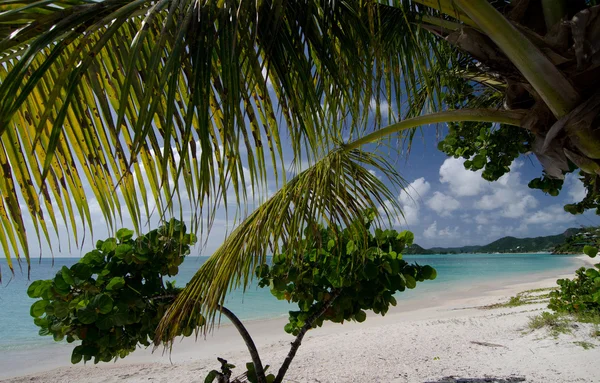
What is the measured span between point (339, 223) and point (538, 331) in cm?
528

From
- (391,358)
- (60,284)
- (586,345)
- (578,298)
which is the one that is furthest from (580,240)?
(391,358)

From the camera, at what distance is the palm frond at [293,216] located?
1932 mm

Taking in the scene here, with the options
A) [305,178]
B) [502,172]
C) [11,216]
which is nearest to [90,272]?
[305,178]

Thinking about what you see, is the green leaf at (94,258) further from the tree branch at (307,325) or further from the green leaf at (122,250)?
the tree branch at (307,325)

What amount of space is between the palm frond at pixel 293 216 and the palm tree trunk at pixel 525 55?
2.96 feet

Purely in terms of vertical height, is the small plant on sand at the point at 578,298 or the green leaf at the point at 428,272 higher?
the green leaf at the point at 428,272

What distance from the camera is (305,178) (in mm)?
2123

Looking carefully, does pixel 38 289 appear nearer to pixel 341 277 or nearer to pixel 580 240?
pixel 341 277

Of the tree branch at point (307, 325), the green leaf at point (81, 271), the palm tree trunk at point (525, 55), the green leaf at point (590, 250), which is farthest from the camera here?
the tree branch at point (307, 325)

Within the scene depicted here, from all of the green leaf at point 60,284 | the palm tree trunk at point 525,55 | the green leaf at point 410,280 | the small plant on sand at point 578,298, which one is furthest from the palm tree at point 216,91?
the small plant on sand at point 578,298

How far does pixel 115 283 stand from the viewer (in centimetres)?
263

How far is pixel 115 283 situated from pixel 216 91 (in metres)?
1.98

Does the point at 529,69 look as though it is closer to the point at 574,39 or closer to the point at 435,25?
the point at 574,39

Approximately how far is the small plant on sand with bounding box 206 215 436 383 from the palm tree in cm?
84
